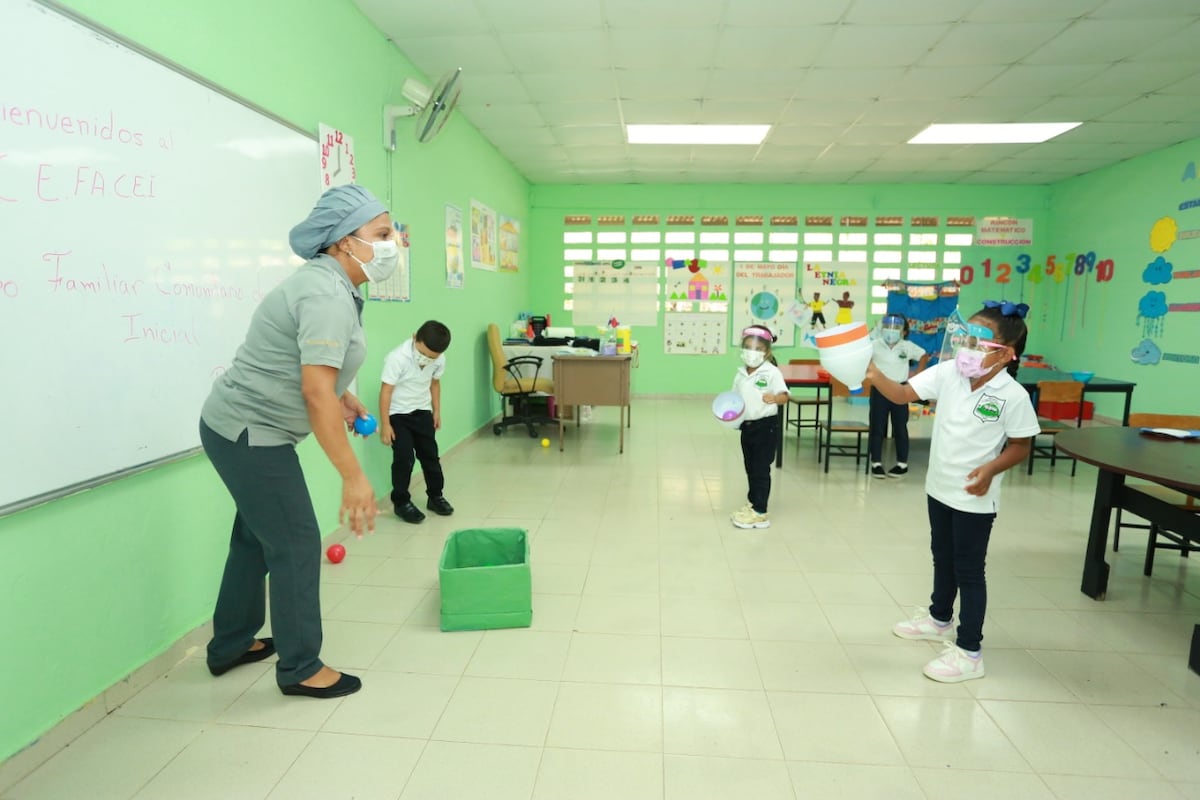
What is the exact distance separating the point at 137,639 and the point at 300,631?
58 centimetres

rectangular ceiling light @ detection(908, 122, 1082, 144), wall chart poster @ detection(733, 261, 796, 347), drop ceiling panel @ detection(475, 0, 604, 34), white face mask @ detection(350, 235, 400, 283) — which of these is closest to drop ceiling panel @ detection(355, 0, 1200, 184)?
drop ceiling panel @ detection(475, 0, 604, 34)

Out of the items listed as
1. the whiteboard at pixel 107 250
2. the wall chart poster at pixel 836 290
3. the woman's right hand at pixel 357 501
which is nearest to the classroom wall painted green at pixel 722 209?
the wall chart poster at pixel 836 290

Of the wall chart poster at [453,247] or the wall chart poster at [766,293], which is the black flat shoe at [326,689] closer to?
the wall chart poster at [453,247]

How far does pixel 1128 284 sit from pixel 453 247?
700 centimetres

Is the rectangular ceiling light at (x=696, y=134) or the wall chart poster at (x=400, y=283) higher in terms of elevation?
the rectangular ceiling light at (x=696, y=134)

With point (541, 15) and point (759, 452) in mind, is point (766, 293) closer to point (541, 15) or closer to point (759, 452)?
point (759, 452)

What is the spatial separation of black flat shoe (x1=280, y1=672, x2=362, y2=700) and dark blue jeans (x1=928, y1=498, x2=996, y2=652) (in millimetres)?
2111

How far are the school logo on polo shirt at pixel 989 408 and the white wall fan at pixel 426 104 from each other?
3.28 m

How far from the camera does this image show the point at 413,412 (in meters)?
3.85

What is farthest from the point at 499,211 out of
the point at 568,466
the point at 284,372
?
the point at 284,372

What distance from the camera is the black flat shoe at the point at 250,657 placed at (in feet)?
7.21

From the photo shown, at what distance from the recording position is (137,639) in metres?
2.10

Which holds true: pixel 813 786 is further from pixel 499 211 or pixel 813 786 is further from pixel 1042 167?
pixel 1042 167

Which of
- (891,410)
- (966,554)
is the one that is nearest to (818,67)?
(891,410)
